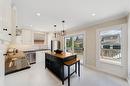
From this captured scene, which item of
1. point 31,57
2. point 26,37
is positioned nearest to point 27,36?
point 26,37

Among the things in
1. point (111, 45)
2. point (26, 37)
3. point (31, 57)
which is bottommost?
point (31, 57)

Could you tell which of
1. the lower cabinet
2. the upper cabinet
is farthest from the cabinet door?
the lower cabinet

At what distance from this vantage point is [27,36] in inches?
245

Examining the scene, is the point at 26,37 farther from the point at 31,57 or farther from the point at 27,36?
the point at 31,57

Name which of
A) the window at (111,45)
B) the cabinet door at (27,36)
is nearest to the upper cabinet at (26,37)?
the cabinet door at (27,36)

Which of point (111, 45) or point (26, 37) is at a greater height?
point (26, 37)

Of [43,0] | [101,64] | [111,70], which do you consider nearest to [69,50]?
[101,64]

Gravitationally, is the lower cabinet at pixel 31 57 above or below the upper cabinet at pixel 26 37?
below

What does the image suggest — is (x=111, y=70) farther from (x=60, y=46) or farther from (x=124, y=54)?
(x=60, y=46)

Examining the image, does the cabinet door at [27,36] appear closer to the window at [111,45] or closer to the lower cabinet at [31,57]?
the lower cabinet at [31,57]

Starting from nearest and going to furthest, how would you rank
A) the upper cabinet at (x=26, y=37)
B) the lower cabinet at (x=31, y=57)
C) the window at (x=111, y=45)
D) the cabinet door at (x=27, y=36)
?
1. the window at (x=111, y=45)
2. the lower cabinet at (x=31, y=57)
3. the upper cabinet at (x=26, y=37)
4. the cabinet door at (x=27, y=36)

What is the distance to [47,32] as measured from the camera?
25.0 ft

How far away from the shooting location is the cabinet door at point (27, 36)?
6.03 m

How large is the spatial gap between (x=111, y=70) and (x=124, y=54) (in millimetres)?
926
